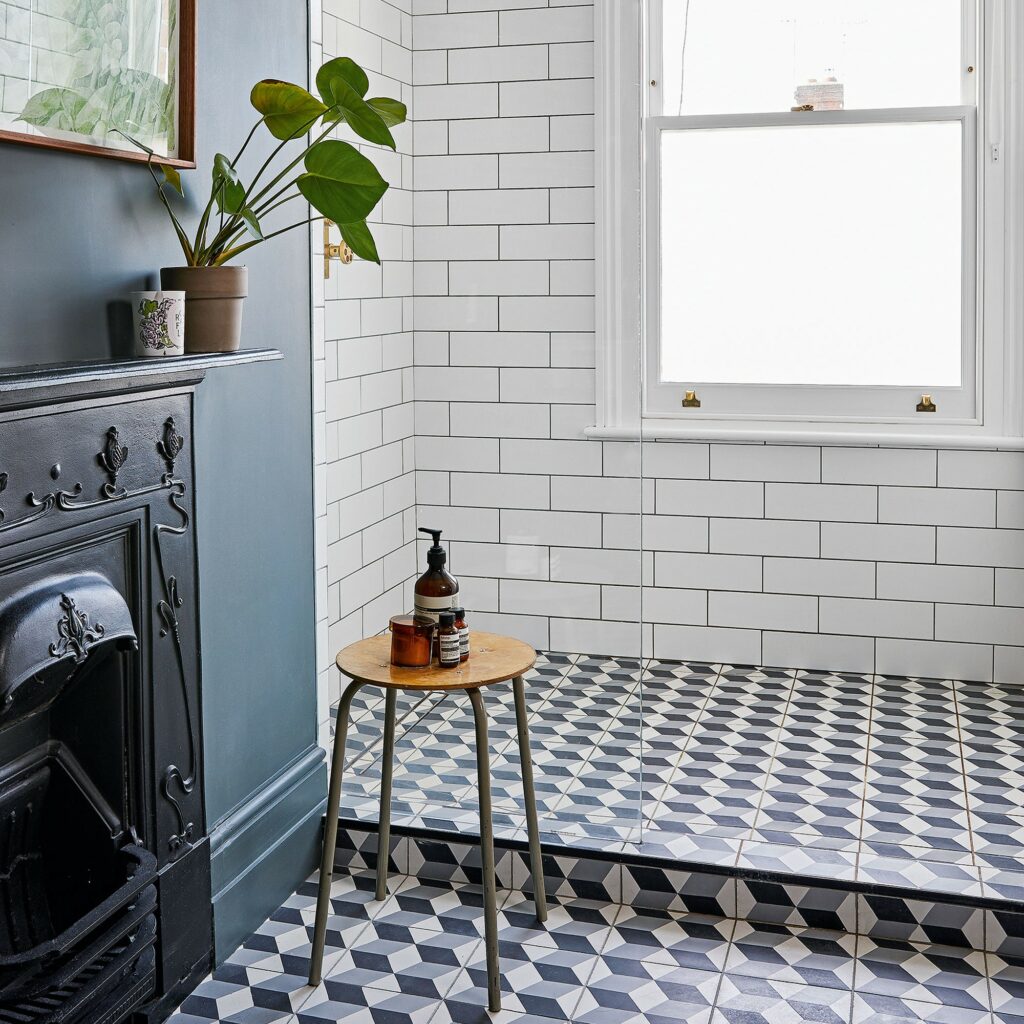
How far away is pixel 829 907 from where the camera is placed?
2.63 metres

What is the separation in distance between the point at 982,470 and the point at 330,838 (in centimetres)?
254

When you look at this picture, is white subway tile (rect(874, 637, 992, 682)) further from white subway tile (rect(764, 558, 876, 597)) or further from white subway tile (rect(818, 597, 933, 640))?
white subway tile (rect(764, 558, 876, 597))

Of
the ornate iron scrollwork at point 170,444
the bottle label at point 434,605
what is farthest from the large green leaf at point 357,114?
the bottle label at point 434,605

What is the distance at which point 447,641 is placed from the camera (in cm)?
234

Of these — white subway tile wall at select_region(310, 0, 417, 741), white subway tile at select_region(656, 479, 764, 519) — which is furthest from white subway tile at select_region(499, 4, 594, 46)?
white subway tile at select_region(656, 479, 764, 519)

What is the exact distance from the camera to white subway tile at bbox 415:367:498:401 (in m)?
2.68

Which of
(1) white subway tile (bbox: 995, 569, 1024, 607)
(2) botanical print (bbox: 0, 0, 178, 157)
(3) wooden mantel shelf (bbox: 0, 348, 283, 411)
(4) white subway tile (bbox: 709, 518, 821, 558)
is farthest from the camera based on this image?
(4) white subway tile (bbox: 709, 518, 821, 558)

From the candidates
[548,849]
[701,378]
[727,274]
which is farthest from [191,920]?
[727,274]

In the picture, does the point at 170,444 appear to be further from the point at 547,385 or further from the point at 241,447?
the point at 547,385

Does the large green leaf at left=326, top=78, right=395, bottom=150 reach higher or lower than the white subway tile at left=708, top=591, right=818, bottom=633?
higher

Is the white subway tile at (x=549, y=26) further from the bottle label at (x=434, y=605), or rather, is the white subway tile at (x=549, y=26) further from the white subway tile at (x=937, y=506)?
the white subway tile at (x=937, y=506)

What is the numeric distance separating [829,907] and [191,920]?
1.30 m

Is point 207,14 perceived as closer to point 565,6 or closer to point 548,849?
point 565,6

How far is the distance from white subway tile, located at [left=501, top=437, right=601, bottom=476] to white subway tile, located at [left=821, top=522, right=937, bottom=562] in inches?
64.3
